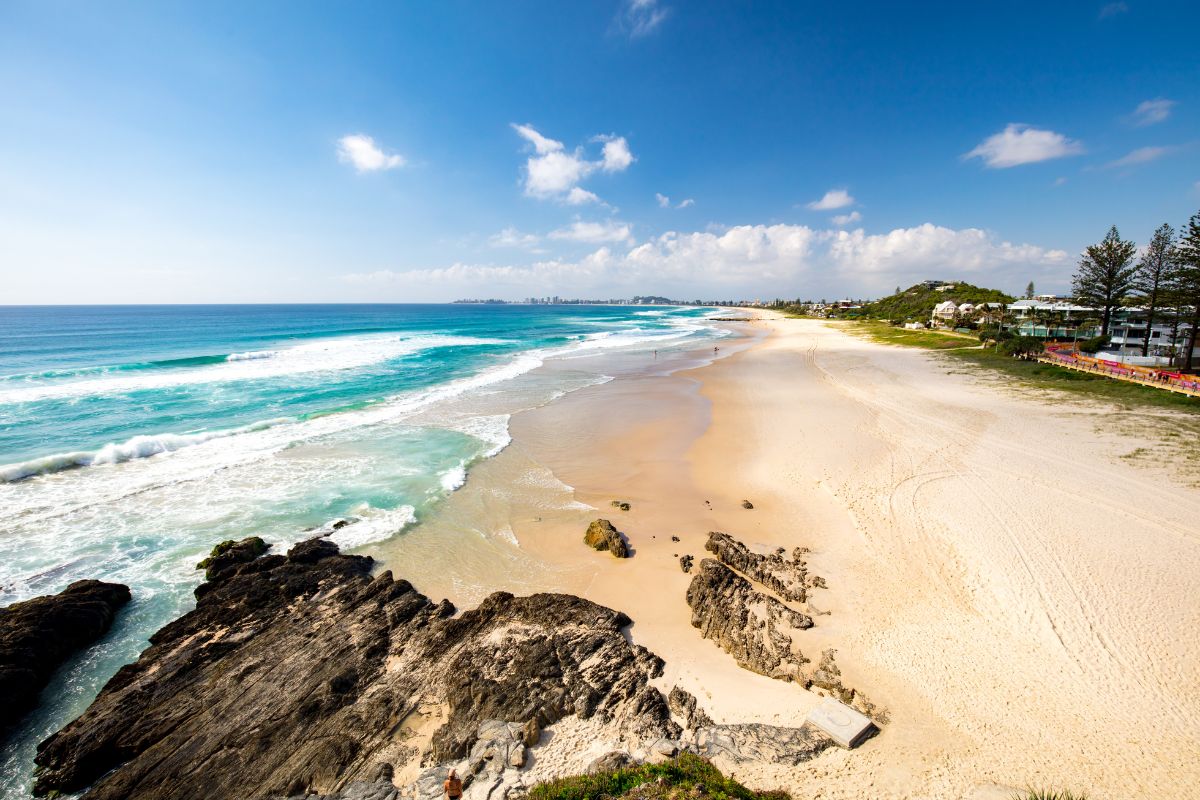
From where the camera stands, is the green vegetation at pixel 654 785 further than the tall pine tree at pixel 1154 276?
No

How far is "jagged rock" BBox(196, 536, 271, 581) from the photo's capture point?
983 centimetres

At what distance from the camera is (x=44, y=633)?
24.5ft

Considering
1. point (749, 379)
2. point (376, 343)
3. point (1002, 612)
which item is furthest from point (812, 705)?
point (376, 343)

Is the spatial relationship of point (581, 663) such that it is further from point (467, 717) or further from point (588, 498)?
point (588, 498)

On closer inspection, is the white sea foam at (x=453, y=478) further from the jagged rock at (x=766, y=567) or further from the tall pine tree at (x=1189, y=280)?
the tall pine tree at (x=1189, y=280)

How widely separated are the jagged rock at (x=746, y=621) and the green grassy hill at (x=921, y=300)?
267 ft

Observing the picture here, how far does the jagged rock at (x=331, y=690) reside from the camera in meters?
5.80

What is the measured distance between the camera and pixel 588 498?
1360 centimetres

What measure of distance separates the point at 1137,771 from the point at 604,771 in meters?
6.75

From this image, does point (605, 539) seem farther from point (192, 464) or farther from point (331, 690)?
point (192, 464)

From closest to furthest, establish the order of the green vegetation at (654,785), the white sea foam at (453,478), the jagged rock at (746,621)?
the green vegetation at (654,785), the jagged rock at (746,621), the white sea foam at (453,478)

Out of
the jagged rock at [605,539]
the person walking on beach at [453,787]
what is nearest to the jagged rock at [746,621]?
the jagged rock at [605,539]

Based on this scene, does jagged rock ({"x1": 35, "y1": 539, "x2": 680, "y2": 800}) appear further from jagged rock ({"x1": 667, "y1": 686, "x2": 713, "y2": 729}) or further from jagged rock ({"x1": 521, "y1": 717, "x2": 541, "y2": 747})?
jagged rock ({"x1": 667, "y1": 686, "x2": 713, "y2": 729})

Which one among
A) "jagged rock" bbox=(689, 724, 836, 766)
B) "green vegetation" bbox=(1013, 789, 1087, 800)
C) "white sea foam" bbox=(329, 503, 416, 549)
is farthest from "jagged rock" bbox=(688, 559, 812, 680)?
"white sea foam" bbox=(329, 503, 416, 549)
